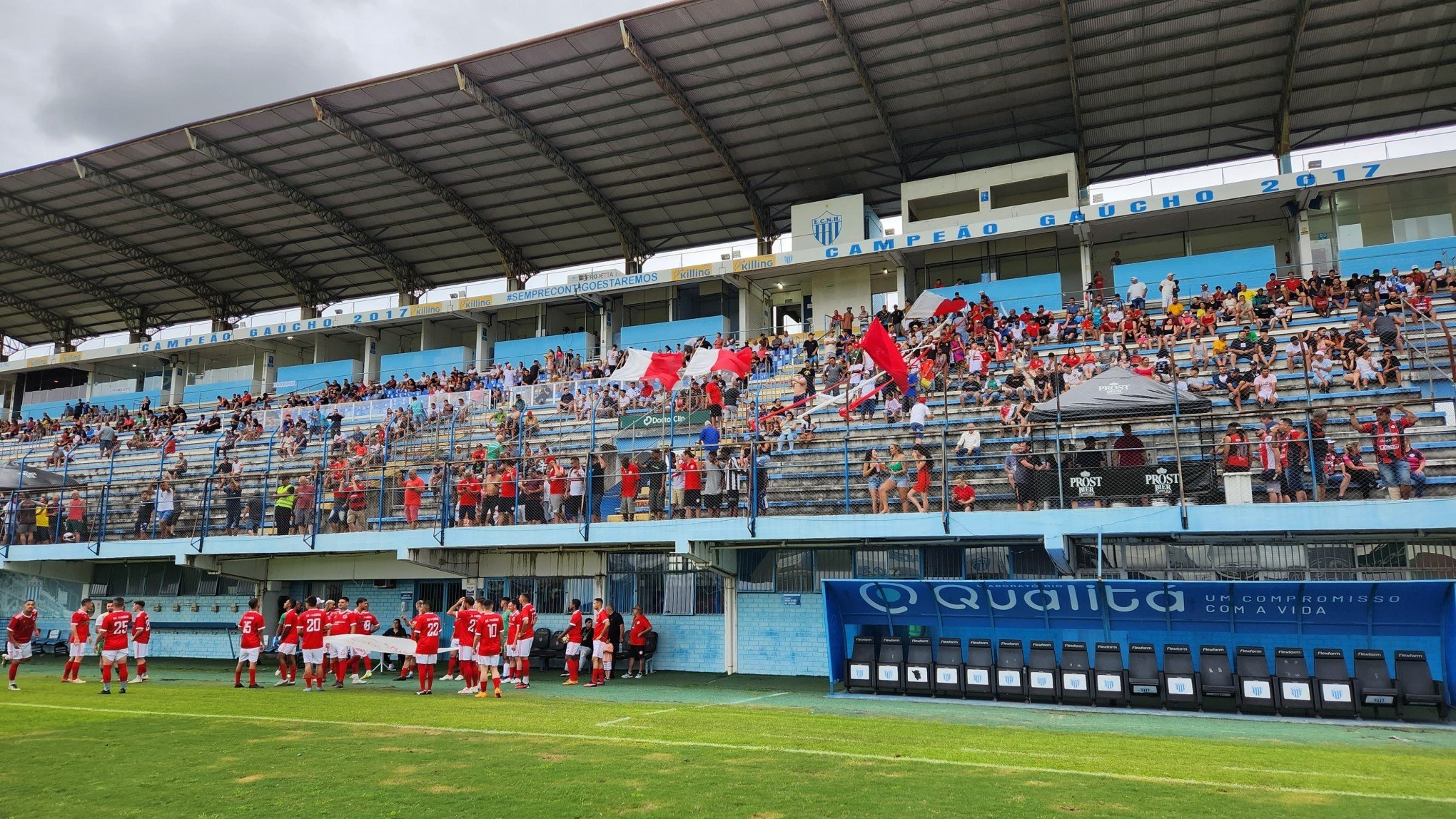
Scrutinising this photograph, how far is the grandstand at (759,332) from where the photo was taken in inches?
656

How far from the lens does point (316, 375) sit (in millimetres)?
44656

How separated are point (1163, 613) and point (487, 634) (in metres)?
10.9

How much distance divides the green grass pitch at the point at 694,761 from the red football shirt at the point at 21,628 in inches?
154

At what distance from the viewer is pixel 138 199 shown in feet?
128

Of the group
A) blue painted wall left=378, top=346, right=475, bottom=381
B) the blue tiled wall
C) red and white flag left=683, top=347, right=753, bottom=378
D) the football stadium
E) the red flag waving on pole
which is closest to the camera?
the football stadium

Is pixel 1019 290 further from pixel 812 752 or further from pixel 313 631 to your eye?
pixel 812 752

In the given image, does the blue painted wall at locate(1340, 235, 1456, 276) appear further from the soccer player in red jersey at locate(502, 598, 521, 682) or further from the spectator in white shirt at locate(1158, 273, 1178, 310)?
the soccer player in red jersey at locate(502, 598, 521, 682)

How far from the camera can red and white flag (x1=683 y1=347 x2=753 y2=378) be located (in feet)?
78.1

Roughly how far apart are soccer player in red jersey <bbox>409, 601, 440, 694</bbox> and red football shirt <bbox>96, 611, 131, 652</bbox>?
5.32m

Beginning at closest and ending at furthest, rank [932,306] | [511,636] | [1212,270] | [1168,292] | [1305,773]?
[1305,773], [511,636], [932,306], [1168,292], [1212,270]

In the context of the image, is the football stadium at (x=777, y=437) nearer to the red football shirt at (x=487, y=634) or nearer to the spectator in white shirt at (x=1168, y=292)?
the red football shirt at (x=487, y=634)

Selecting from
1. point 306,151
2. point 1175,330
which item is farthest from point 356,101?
point 1175,330

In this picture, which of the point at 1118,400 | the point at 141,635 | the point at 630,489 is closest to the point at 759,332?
the point at 630,489

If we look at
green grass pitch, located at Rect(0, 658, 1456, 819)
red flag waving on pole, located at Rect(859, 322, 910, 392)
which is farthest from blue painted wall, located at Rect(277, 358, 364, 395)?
red flag waving on pole, located at Rect(859, 322, 910, 392)
